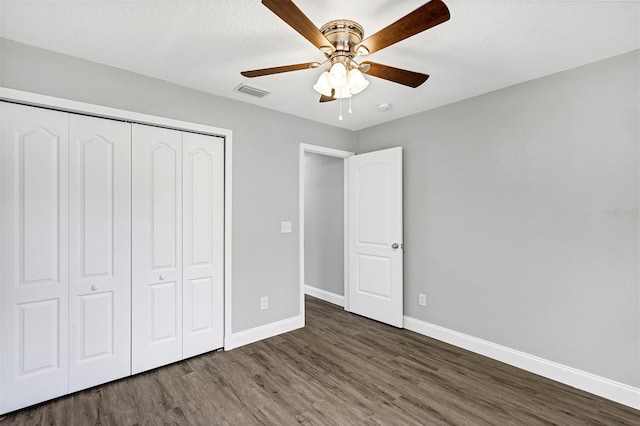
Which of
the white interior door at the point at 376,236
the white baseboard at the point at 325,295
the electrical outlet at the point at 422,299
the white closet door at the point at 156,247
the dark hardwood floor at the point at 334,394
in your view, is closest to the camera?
the dark hardwood floor at the point at 334,394

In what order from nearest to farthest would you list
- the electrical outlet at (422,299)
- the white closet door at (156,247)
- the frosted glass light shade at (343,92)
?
the frosted glass light shade at (343,92), the white closet door at (156,247), the electrical outlet at (422,299)

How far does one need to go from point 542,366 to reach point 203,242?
3132mm

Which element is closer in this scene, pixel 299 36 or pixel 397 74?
pixel 397 74

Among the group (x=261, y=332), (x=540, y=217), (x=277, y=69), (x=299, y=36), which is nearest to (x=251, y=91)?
(x=299, y=36)

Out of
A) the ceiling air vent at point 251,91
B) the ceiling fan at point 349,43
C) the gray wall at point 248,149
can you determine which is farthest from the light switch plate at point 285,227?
the ceiling fan at point 349,43

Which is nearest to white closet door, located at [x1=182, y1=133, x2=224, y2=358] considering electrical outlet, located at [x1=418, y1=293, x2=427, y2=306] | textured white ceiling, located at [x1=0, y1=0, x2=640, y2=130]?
textured white ceiling, located at [x1=0, y1=0, x2=640, y2=130]

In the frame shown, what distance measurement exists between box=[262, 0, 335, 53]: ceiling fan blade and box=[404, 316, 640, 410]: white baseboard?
290cm

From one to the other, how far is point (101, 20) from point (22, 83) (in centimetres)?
78

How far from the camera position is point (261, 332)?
3.19 metres

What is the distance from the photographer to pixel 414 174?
349cm

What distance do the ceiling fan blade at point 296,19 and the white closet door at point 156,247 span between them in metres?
1.72

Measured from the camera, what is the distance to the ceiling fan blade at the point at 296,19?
4.13ft

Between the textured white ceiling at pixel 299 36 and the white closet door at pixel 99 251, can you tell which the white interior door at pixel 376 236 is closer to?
the textured white ceiling at pixel 299 36

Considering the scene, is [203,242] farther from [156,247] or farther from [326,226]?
[326,226]
